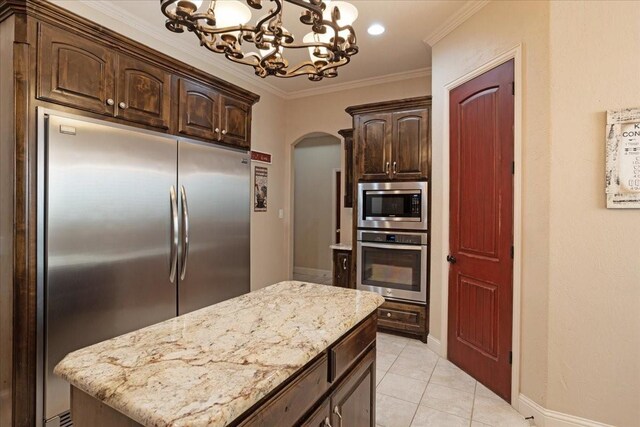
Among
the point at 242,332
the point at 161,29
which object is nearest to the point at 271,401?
the point at 242,332

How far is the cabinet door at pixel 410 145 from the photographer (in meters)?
3.32

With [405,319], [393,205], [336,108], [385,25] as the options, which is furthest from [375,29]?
[405,319]

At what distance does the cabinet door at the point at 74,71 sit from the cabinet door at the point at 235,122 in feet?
3.08

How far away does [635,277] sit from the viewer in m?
1.82

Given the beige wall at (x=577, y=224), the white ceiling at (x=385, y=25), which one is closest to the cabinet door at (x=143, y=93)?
the white ceiling at (x=385, y=25)

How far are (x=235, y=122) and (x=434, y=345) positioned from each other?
2.77 metres

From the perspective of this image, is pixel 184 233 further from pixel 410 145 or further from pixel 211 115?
pixel 410 145

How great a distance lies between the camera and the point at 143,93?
226 cm

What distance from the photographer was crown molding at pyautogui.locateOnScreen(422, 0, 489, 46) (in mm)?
2579

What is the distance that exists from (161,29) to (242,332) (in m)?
3.10

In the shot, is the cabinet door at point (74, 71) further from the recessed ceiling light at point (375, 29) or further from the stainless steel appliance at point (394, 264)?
the stainless steel appliance at point (394, 264)

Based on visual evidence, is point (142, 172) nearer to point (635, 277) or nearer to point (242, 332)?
point (242, 332)

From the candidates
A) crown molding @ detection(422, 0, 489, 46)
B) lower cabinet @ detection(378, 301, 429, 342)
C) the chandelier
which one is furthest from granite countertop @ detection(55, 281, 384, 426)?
crown molding @ detection(422, 0, 489, 46)

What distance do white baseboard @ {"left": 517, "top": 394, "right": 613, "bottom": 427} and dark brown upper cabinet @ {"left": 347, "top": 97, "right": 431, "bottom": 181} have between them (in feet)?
6.58
